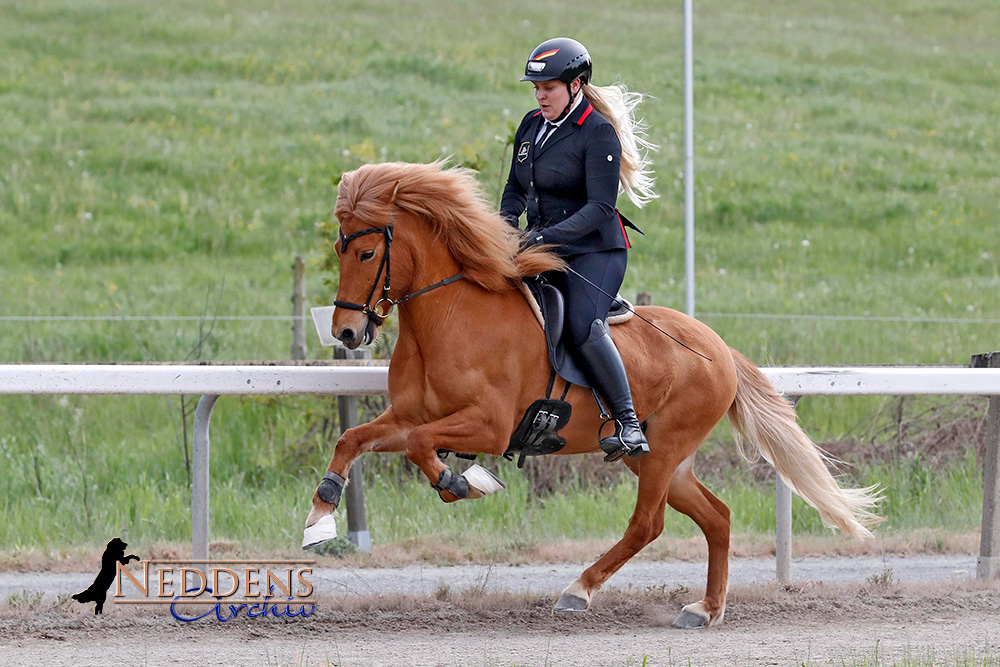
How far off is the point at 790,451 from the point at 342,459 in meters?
2.31

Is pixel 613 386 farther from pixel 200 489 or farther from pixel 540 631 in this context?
pixel 200 489

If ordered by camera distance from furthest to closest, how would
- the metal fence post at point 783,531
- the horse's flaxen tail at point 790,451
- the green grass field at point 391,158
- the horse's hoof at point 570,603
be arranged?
the green grass field at point 391,158
the metal fence post at point 783,531
the horse's flaxen tail at point 790,451
the horse's hoof at point 570,603

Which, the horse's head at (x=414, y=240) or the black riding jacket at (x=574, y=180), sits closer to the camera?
the horse's head at (x=414, y=240)

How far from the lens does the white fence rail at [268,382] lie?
5.42 metres

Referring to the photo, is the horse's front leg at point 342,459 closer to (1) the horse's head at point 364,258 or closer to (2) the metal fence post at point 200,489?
(1) the horse's head at point 364,258

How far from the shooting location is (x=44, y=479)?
325 inches

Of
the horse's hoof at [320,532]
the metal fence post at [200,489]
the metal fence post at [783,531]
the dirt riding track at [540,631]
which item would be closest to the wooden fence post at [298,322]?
the metal fence post at [200,489]

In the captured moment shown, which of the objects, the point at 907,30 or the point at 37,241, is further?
the point at 907,30

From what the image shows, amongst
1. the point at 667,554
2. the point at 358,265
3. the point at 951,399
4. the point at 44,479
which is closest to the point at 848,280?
the point at 951,399

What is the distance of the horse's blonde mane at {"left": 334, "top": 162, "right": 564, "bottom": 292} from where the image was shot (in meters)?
5.18

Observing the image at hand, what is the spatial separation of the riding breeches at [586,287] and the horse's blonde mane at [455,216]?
0.13 meters

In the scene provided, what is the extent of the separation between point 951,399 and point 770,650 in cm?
593

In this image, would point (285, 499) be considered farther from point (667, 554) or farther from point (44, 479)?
point (667, 554)

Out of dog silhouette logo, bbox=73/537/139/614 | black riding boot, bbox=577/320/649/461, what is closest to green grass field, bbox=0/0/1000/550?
dog silhouette logo, bbox=73/537/139/614
